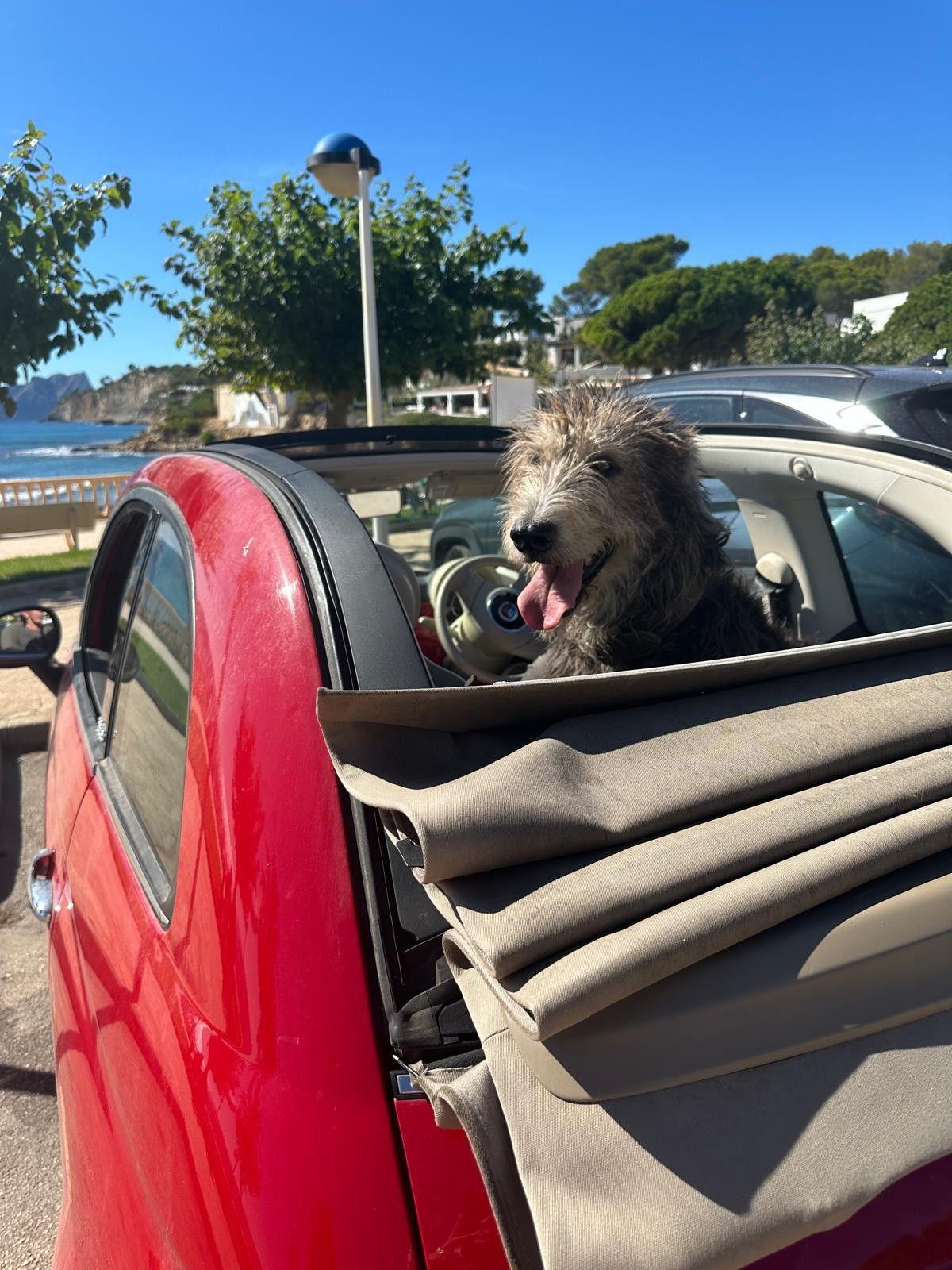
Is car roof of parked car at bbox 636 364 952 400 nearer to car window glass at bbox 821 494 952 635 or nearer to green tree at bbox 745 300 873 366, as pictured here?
car window glass at bbox 821 494 952 635

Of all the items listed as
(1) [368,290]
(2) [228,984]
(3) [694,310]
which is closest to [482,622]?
(2) [228,984]

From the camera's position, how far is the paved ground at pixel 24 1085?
222 centimetres

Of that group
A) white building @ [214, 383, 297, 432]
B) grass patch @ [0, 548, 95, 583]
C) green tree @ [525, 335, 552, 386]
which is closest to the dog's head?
grass patch @ [0, 548, 95, 583]

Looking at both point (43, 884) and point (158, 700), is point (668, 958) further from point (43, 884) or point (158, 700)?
point (43, 884)

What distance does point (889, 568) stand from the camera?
326 cm

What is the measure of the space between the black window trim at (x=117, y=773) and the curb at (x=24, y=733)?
304 centimetres

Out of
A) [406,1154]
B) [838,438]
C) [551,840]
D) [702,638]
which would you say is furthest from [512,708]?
[838,438]

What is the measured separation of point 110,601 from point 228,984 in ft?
6.93

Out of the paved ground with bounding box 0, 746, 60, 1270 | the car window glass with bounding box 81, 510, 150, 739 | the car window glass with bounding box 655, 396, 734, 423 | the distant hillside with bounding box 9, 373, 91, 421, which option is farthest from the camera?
the distant hillside with bounding box 9, 373, 91, 421

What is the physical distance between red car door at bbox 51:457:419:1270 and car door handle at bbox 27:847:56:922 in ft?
1.03

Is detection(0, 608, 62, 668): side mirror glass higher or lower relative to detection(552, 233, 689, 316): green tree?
lower

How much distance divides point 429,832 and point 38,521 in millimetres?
14083

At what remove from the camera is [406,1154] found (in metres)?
1.02

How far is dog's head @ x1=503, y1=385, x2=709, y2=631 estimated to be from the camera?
2691mm
